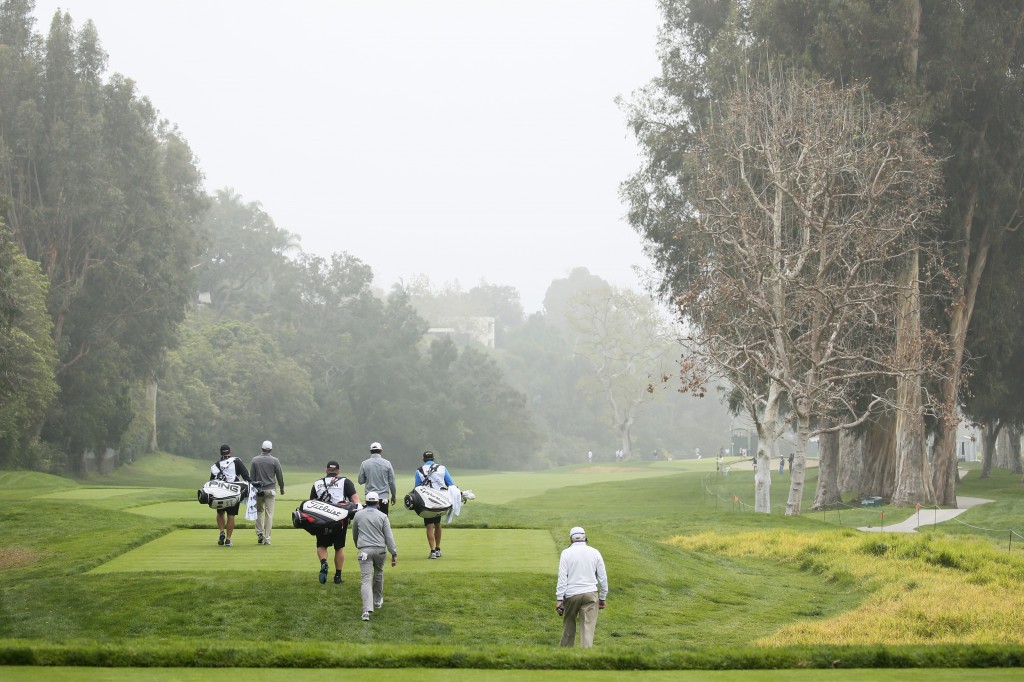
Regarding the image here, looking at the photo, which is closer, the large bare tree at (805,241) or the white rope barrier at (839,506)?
the white rope barrier at (839,506)

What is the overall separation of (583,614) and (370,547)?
3.35 m

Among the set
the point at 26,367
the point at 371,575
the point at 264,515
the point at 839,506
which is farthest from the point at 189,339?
the point at 371,575

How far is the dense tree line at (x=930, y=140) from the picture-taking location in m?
40.6

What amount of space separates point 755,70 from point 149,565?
30642mm

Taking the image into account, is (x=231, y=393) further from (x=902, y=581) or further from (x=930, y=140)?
(x=902, y=581)

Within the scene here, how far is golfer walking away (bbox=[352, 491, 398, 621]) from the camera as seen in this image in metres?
16.2

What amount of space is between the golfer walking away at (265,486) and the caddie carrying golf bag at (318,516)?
182 inches

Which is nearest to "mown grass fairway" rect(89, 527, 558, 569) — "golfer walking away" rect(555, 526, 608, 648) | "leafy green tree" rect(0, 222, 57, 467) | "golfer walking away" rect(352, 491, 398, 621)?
"golfer walking away" rect(352, 491, 398, 621)

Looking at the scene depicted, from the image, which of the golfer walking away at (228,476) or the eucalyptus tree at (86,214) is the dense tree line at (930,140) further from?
the eucalyptus tree at (86,214)

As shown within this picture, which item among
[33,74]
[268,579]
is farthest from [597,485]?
[268,579]

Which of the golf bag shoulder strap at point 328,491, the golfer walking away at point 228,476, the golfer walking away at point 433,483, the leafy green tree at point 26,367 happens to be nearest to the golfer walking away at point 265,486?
the golfer walking away at point 228,476

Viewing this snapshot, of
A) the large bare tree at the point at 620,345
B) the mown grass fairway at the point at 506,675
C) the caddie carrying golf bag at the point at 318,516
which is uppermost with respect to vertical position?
the large bare tree at the point at 620,345

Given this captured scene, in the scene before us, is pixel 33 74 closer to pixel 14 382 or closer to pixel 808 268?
pixel 14 382

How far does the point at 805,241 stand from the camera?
3669 centimetres
